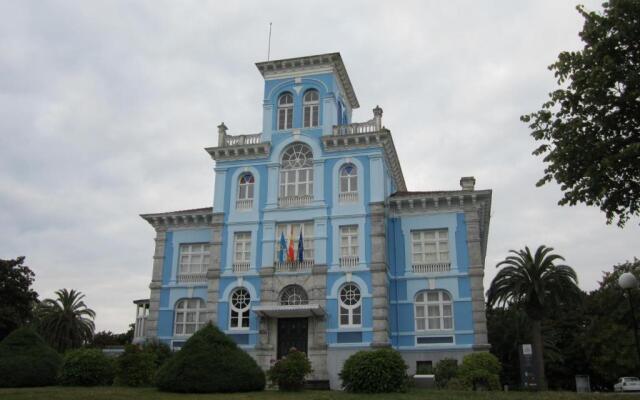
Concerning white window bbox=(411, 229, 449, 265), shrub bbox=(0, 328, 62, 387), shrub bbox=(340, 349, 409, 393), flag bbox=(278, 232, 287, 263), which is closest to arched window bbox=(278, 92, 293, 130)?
flag bbox=(278, 232, 287, 263)

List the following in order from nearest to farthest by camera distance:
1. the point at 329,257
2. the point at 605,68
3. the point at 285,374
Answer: the point at 605,68
the point at 285,374
the point at 329,257

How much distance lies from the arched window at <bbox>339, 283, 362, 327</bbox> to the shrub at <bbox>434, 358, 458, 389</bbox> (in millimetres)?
4670

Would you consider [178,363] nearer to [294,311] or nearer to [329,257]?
[294,311]

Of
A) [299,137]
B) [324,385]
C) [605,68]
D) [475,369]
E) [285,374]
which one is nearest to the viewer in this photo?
[605,68]

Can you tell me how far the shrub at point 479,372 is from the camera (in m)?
26.7

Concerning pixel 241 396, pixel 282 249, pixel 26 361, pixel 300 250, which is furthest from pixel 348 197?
pixel 26 361

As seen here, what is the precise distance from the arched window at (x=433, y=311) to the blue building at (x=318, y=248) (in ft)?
0.19

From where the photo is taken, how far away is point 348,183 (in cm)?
3400

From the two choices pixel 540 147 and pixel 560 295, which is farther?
pixel 560 295

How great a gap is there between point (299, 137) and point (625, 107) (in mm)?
20445

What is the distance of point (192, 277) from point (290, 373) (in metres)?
14.5

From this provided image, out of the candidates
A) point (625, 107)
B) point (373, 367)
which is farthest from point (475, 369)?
point (625, 107)

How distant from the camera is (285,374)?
23.3 m

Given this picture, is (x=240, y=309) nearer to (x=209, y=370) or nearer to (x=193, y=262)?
(x=193, y=262)
